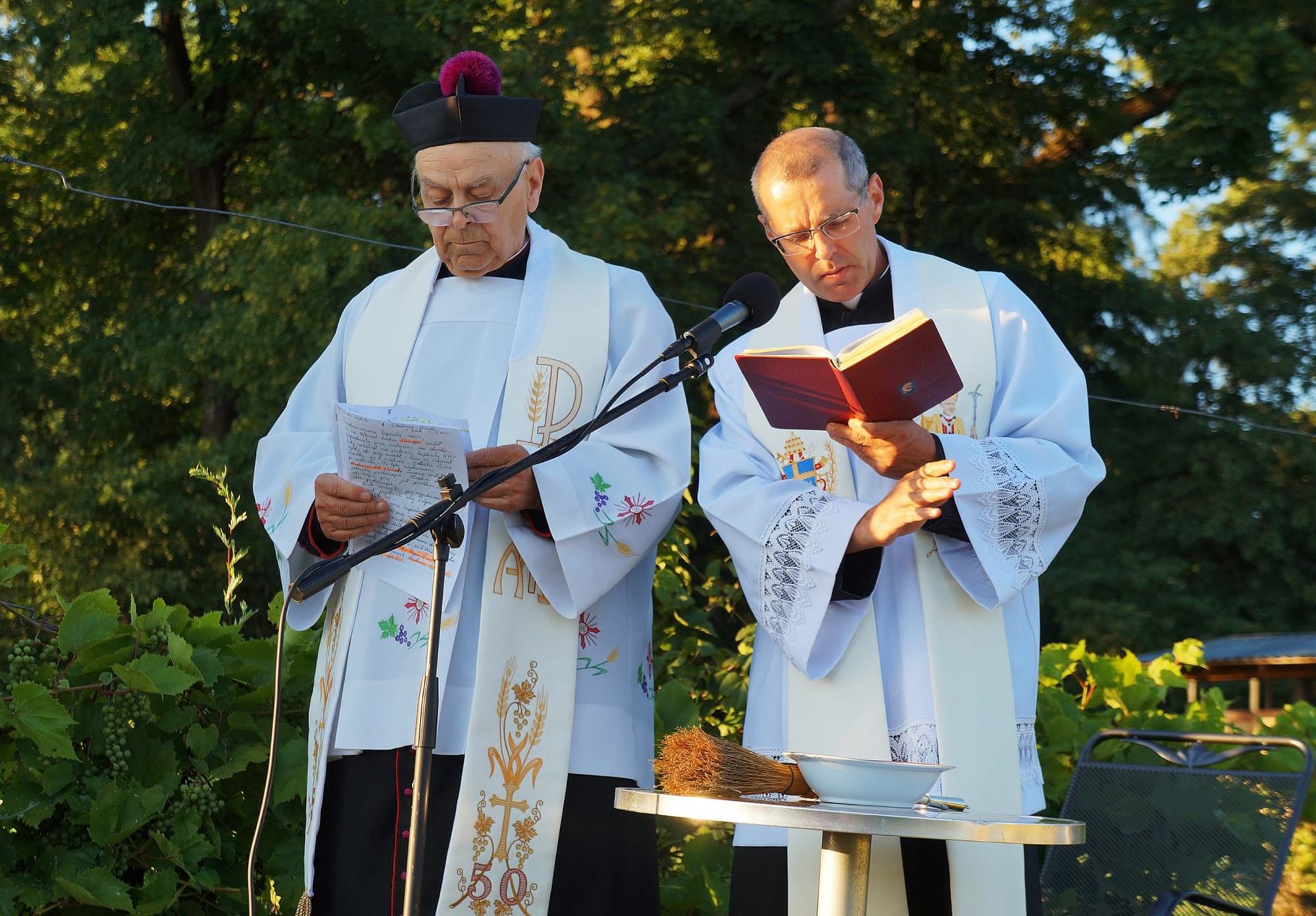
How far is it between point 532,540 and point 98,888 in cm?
125

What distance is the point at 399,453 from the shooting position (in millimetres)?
2719

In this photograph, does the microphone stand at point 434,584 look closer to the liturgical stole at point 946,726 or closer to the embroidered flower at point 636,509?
the embroidered flower at point 636,509

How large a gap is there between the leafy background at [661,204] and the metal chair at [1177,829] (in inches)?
261

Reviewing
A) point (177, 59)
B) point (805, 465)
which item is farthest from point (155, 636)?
point (177, 59)

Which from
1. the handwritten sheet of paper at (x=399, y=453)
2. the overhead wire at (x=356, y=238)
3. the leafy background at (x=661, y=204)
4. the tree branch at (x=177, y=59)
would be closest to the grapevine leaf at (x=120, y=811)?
the handwritten sheet of paper at (x=399, y=453)

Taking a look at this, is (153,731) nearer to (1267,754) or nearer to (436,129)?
(436,129)

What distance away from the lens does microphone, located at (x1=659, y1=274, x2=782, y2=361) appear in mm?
2543

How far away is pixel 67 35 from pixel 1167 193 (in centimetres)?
969

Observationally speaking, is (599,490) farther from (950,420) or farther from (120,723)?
(120,723)

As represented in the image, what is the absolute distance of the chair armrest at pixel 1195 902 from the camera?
10.9 ft

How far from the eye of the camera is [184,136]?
14.3 metres

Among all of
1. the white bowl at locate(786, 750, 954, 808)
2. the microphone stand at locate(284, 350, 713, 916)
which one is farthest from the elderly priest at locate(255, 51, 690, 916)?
the white bowl at locate(786, 750, 954, 808)

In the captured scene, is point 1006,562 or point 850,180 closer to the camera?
point 1006,562

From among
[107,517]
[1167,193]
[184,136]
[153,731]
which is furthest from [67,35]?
[153,731]
